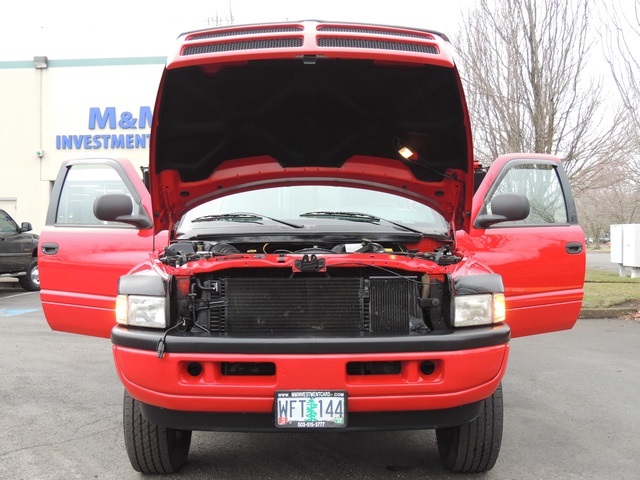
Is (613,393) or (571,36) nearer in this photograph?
(613,393)

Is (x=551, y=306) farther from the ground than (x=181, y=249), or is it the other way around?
(x=181, y=249)

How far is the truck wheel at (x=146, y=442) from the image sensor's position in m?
2.95

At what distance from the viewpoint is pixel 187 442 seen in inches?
128

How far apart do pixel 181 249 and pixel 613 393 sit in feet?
12.2

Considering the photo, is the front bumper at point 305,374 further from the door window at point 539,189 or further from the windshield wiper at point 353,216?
the door window at point 539,189

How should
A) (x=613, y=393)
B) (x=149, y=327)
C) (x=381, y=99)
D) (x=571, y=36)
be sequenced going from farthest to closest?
1. (x=571, y=36)
2. (x=613, y=393)
3. (x=381, y=99)
4. (x=149, y=327)

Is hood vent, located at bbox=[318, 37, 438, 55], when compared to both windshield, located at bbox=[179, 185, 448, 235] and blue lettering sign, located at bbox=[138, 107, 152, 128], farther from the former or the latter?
blue lettering sign, located at bbox=[138, 107, 152, 128]

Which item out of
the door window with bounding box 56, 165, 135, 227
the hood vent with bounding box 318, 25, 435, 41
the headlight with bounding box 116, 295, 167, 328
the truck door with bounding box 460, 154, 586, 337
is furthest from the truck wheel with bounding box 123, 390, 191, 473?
the truck door with bounding box 460, 154, 586, 337

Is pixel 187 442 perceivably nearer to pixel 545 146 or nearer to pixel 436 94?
pixel 436 94

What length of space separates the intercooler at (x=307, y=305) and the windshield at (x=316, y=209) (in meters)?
0.96

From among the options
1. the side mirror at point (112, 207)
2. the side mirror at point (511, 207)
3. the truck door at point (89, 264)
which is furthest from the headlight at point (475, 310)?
the truck door at point (89, 264)

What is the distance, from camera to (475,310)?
2717mm

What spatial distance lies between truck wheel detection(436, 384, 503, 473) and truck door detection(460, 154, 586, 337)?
126 centimetres

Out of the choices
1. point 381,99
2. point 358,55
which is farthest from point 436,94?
point 358,55
